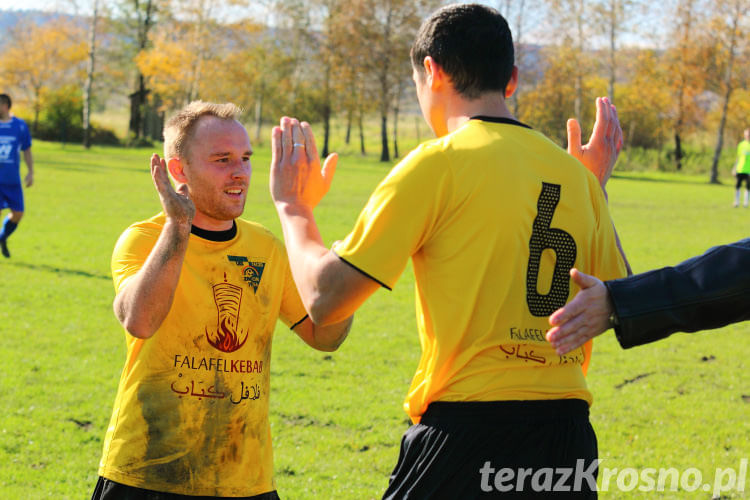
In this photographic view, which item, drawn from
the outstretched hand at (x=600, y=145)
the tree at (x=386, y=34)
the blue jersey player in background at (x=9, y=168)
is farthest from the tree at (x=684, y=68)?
the outstretched hand at (x=600, y=145)

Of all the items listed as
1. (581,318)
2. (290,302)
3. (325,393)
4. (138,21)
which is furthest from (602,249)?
(138,21)

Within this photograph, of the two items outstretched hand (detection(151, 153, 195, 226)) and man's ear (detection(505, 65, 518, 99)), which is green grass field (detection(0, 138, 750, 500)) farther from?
man's ear (detection(505, 65, 518, 99))

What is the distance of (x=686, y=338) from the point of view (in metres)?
9.91

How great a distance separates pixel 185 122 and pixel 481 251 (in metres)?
1.57

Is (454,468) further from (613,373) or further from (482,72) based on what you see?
(613,373)

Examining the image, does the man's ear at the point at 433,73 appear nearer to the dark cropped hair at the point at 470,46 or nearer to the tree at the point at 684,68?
the dark cropped hair at the point at 470,46

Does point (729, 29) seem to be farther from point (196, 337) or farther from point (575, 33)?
point (196, 337)

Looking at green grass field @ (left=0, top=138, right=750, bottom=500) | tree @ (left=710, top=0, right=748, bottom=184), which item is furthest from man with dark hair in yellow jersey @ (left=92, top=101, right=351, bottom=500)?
tree @ (left=710, top=0, right=748, bottom=184)

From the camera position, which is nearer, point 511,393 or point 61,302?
point 511,393

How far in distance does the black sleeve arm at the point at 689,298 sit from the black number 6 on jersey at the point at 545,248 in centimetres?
42

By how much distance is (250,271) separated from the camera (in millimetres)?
3266

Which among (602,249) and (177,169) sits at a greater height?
(177,169)

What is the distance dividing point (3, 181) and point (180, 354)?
1108cm

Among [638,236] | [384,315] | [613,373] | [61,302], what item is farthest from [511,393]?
[638,236]
